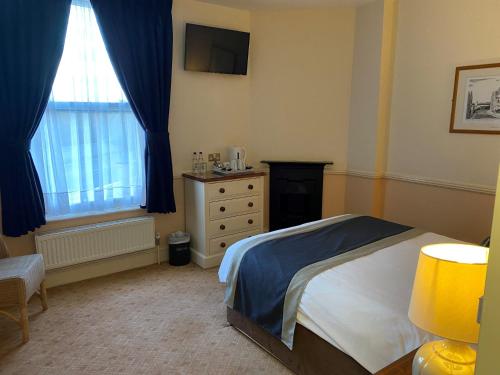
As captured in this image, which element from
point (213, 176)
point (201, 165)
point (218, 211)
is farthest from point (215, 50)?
point (218, 211)

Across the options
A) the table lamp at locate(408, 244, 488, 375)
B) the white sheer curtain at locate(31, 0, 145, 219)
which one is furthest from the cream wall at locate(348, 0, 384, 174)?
the table lamp at locate(408, 244, 488, 375)

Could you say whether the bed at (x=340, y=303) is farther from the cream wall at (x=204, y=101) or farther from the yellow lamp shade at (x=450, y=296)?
the cream wall at (x=204, y=101)

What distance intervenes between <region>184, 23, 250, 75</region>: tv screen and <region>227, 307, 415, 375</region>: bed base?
2.49 metres

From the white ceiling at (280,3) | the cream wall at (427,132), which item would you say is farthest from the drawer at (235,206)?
the white ceiling at (280,3)

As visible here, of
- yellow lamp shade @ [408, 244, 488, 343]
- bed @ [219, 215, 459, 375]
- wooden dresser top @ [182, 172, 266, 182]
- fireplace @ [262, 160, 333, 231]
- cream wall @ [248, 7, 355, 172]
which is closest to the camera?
yellow lamp shade @ [408, 244, 488, 343]

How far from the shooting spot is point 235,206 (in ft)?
12.6

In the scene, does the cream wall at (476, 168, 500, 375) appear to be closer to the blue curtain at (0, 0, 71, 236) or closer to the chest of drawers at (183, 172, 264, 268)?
the chest of drawers at (183, 172, 264, 268)

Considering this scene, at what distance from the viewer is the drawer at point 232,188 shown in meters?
3.67

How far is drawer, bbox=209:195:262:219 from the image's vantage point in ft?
12.2

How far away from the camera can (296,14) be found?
4.20 meters

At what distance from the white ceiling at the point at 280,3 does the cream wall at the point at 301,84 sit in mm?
125

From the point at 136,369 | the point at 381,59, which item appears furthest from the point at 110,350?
the point at 381,59

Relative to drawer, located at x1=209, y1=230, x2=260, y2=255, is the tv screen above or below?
above

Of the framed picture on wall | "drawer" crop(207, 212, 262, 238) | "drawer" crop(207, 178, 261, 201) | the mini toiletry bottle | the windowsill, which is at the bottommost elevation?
"drawer" crop(207, 212, 262, 238)
